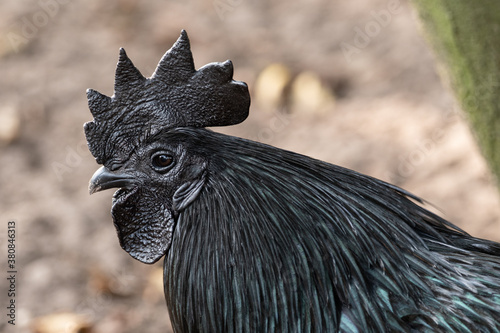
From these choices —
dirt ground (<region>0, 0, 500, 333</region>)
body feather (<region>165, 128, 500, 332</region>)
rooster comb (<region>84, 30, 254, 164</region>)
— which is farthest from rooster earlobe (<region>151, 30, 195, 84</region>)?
dirt ground (<region>0, 0, 500, 333</region>)

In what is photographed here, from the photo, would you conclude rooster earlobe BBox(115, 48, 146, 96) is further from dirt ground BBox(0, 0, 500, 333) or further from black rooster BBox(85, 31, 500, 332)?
dirt ground BBox(0, 0, 500, 333)

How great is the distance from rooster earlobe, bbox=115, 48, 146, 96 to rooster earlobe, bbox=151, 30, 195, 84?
80 millimetres

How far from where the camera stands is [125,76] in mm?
2197

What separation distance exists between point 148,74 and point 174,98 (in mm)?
3689

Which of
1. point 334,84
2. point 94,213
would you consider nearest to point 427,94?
point 334,84

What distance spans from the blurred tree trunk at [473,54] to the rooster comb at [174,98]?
156 centimetres

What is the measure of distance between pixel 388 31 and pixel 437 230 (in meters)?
4.00

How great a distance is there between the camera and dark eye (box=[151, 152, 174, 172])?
7.11 feet

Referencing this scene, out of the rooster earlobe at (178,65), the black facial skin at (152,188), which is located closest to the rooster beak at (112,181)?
the black facial skin at (152,188)

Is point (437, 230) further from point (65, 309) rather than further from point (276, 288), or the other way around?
point (65, 309)

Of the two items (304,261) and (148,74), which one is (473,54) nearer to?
(304,261)

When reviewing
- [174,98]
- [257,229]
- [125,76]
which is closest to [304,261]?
[257,229]

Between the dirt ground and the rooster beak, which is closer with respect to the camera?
the rooster beak

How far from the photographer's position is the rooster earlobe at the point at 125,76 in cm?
218
